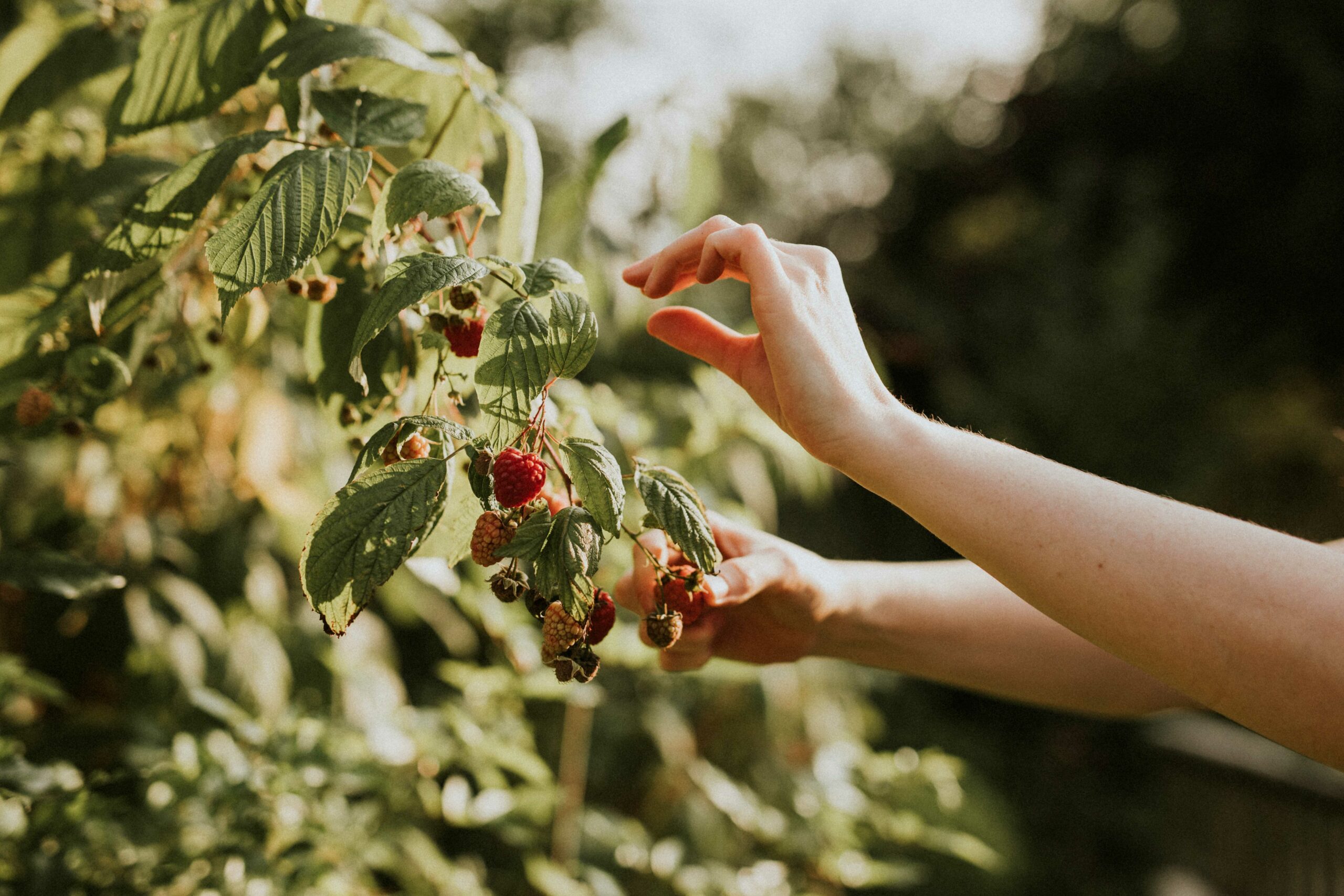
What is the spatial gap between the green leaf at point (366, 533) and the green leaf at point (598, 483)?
77mm

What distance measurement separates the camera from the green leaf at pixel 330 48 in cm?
53

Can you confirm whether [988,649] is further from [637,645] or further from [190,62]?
[190,62]

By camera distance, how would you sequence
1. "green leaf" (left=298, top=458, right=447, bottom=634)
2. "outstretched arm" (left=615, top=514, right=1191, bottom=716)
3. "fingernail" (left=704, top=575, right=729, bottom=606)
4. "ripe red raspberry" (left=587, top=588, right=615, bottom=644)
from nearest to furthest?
"green leaf" (left=298, top=458, right=447, bottom=634), "ripe red raspberry" (left=587, top=588, right=615, bottom=644), "fingernail" (left=704, top=575, right=729, bottom=606), "outstretched arm" (left=615, top=514, right=1191, bottom=716)

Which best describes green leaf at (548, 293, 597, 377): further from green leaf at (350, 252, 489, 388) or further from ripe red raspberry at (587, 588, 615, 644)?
ripe red raspberry at (587, 588, 615, 644)

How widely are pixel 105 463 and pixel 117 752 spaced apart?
18.3 inches

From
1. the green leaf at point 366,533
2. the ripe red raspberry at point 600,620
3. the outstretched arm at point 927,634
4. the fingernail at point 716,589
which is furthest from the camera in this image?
the outstretched arm at point 927,634

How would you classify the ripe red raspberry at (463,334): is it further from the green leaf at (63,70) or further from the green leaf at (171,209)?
the green leaf at (63,70)

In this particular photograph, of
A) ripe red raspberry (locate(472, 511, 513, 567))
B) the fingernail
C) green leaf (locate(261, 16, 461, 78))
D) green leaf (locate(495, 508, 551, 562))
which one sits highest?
green leaf (locate(261, 16, 461, 78))

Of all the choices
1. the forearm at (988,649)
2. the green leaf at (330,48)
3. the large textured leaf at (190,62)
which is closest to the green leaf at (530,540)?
the green leaf at (330,48)

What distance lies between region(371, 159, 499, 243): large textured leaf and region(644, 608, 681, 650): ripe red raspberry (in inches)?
11.5

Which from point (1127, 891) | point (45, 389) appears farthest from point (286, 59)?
point (1127, 891)

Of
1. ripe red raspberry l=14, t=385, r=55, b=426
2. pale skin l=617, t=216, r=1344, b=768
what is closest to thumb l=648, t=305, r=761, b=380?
pale skin l=617, t=216, r=1344, b=768

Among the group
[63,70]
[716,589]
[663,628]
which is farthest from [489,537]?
[63,70]

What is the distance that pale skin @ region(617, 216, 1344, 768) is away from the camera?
1.66 feet
